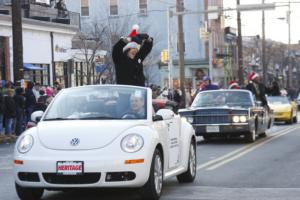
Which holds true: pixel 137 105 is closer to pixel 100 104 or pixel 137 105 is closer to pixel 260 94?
pixel 100 104

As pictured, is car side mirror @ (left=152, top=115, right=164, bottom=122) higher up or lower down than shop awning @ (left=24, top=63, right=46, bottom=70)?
lower down

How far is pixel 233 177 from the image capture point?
11.4 meters

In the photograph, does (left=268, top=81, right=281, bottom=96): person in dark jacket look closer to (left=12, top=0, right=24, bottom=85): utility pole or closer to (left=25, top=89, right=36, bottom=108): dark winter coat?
(left=12, top=0, right=24, bottom=85): utility pole

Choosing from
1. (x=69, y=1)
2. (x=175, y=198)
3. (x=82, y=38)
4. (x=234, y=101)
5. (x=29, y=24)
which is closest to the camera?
(x=175, y=198)

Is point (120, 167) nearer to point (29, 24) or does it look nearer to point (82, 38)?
point (29, 24)

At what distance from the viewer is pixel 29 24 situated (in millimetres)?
35406

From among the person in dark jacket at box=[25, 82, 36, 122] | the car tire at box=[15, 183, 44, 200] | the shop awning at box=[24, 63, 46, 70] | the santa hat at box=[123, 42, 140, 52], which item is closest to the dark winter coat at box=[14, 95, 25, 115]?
the person in dark jacket at box=[25, 82, 36, 122]

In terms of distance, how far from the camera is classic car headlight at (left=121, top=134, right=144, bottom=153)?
8.34 metres

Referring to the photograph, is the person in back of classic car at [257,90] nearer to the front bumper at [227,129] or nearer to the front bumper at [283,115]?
the front bumper at [227,129]

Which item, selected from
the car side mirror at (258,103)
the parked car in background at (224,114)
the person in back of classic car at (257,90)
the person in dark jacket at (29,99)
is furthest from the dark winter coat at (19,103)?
the car side mirror at (258,103)

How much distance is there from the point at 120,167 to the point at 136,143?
0.41 meters

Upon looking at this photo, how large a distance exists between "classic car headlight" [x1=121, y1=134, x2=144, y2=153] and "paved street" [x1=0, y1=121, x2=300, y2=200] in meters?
1.12

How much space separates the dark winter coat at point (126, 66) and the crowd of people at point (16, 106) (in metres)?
8.85

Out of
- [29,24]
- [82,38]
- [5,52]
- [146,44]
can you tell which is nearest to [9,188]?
[146,44]
